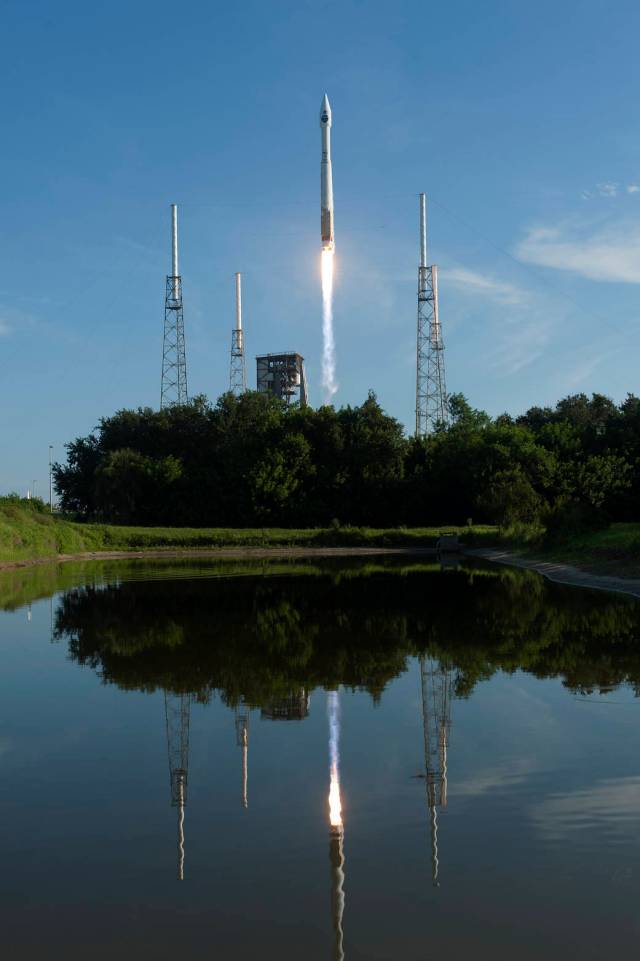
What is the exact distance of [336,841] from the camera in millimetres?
6832

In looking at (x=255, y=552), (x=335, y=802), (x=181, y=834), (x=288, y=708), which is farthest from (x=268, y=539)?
(x=181, y=834)

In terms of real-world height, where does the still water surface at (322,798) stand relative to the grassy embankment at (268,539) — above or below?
below

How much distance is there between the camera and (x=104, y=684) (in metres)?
14.3

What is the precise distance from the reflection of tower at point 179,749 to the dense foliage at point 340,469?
68980 mm

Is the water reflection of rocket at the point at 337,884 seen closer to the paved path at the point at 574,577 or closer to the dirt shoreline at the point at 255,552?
the paved path at the point at 574,577

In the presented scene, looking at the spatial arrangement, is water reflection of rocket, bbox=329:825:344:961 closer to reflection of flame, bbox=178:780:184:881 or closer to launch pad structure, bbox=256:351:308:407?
reflection of flame, bbox=178:780:184:881

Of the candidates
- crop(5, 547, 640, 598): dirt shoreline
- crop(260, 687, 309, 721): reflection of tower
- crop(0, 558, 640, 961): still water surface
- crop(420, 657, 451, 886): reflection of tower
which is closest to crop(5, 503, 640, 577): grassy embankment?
crop(5, 547, 640, 598): dirt shoreline

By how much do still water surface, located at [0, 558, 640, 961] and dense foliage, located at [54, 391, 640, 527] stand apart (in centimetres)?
6500

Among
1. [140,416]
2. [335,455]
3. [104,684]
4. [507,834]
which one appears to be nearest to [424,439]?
[335,455]

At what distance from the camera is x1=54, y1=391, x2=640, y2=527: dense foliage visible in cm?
8175

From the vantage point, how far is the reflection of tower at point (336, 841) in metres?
5.42

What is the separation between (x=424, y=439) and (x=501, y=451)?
11.6m

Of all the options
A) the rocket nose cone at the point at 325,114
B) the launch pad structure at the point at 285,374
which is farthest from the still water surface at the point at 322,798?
the launch pad structure at the point at 285,374

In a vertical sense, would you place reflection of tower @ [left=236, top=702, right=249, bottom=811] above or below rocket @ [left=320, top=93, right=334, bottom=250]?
below
